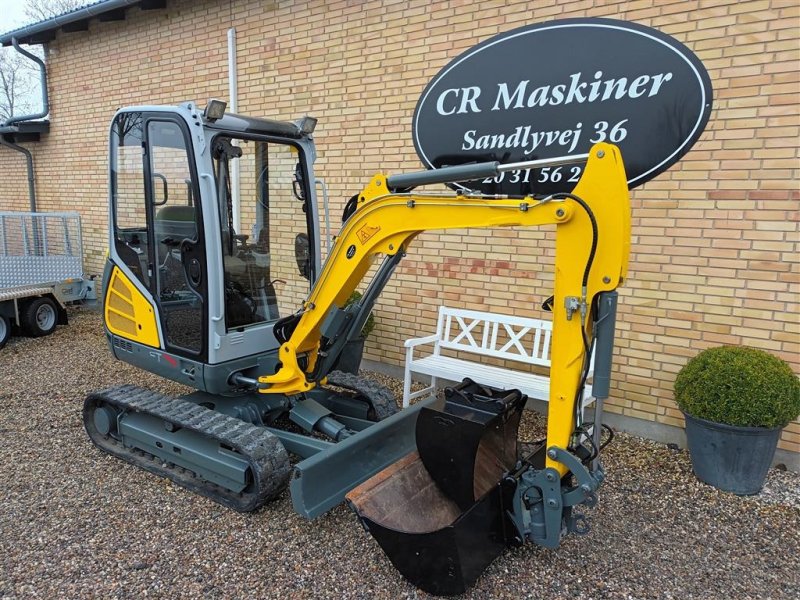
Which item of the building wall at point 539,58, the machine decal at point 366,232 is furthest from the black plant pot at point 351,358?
the machine decal at point 366,232

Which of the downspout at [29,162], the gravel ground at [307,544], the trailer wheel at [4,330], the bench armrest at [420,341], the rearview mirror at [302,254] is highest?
the downspout at [29,162]

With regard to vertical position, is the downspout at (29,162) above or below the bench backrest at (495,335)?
above

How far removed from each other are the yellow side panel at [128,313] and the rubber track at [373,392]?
1328 mm

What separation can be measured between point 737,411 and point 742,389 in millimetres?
143

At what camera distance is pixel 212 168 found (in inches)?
138

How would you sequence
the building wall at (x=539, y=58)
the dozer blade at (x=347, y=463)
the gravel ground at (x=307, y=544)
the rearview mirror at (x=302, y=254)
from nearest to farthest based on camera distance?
the gravel ground at (x=307, y=544), the dozer blade at (x=347, y=463), the building wall at (x=539, y=58), the rearview mirror at (x=302, y=254)

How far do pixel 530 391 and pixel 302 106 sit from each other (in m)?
3.98

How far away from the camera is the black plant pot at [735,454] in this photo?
3.74 meters

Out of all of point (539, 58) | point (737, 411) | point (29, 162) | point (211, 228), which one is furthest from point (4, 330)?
point (737, 411)

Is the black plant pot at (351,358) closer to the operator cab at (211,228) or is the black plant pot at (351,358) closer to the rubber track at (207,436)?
the operator cab at (211,228)

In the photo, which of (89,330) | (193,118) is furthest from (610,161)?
(89,330)

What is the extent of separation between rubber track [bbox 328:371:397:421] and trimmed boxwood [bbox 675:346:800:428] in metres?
2.03

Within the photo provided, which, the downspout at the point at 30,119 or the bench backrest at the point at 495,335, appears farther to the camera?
the downspout at the point at 30,119

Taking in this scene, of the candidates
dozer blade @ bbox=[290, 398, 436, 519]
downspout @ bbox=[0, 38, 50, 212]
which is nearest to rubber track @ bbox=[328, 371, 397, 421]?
dozer blade @ bbox=[290, 398, 436, 519]
